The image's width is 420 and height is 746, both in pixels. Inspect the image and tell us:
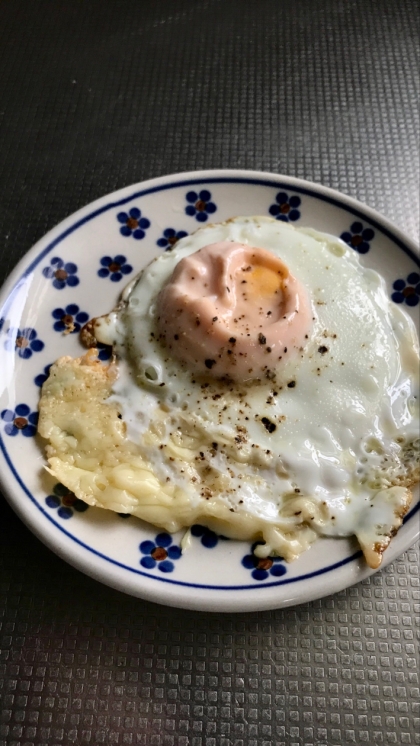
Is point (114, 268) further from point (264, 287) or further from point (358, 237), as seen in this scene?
point (358, 237)

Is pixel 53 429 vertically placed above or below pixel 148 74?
below

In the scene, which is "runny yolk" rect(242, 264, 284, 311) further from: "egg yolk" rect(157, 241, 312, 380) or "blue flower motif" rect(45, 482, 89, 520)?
"blue flower motif" rect(45, 482, 89, 520)

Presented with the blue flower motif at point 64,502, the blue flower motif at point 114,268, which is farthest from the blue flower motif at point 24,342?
the blue flower motif at point 64,502

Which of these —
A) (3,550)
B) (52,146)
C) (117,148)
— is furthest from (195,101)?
(3,550)

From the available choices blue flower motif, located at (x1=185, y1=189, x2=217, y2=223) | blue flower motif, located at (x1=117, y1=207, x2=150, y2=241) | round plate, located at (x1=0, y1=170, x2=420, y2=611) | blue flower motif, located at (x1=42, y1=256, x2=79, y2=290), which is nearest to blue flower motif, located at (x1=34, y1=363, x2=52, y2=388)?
round plate, located at (x1=0, y1=170, x2=420, y2=611)

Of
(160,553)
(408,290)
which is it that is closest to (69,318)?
(160,553)

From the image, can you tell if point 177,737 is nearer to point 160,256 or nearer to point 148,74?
point 160,256
